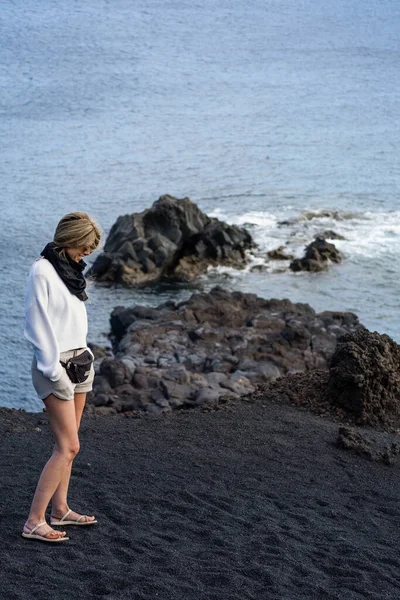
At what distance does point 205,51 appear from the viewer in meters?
91.9

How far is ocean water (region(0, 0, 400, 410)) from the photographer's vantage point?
117 feet

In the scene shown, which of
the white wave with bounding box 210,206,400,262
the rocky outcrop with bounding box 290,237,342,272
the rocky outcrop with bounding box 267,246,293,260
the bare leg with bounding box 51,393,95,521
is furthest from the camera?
the white wave with bounding box 210,206,400,262

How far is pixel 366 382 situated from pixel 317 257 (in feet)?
70.2

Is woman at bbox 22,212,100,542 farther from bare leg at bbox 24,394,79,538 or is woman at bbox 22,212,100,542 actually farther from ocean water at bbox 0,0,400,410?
ocean water at bbox 0,0,400,410

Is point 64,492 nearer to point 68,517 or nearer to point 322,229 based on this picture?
point 68,517

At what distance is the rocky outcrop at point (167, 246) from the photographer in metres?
35.3

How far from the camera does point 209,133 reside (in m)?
61.7

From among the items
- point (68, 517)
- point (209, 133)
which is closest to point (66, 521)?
point (68, 517)

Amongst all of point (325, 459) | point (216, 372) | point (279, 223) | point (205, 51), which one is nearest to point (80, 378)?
point (325, 459)

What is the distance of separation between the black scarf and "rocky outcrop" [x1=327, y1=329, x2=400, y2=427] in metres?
7.57

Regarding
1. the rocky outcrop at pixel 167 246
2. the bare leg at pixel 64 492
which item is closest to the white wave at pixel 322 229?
the rocky outcrop at pixel 167 246

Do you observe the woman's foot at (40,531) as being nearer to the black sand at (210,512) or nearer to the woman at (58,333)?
the woman at (58,333)

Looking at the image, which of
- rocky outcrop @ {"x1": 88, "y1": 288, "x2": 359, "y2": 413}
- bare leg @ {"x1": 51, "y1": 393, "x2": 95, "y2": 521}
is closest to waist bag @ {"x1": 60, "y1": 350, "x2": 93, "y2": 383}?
bare leg @ {"x1": 51, "y1": 393, "x2": 95, "y2": 521}

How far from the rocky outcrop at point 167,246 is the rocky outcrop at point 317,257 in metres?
2.10
